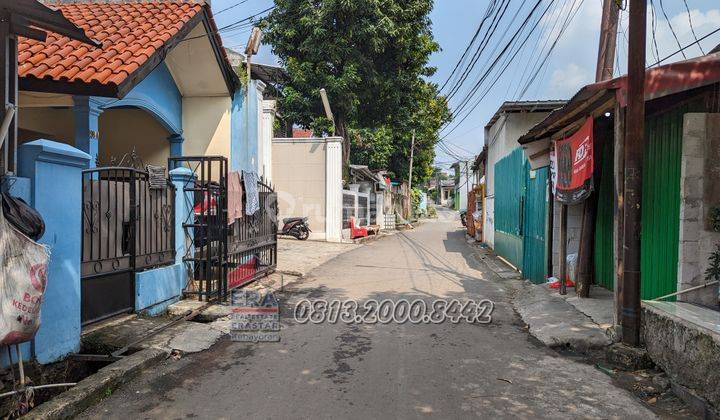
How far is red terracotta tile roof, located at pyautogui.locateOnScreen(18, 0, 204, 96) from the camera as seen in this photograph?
6719 millimetres

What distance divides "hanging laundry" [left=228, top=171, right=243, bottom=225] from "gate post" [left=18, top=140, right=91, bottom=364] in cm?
305

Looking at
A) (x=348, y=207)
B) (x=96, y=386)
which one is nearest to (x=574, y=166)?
(x=96, y=386)

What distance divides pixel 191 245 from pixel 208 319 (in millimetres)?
1453

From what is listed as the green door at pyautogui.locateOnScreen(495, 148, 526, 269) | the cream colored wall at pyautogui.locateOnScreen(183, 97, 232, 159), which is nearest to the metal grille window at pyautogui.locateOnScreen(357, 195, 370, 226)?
the green door at pyautogui.locateOnScreen(495, 148, 526, 269)

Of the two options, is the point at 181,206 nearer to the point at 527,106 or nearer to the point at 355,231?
the point at 527,106

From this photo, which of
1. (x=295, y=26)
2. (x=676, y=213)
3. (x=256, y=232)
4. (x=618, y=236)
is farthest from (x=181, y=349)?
(x=295, y=26)

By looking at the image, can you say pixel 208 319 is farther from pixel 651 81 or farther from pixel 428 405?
pixel 651 81

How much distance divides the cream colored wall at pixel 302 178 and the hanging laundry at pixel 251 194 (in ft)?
34.6

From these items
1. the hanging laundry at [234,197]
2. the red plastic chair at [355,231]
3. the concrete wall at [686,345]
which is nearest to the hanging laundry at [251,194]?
the hanging laundry at [234,197]

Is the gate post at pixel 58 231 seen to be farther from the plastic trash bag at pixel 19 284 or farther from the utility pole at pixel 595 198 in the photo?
the utility pole at pixel 595 198

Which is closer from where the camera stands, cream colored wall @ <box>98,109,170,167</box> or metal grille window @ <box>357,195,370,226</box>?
cream colored wall @ <box>98,109,170,167</box>

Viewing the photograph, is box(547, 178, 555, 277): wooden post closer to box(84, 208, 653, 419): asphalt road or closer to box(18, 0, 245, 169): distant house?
box(84, 208, 653, 419): asphalt road

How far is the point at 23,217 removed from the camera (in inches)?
145

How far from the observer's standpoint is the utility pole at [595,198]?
732 centimetres
